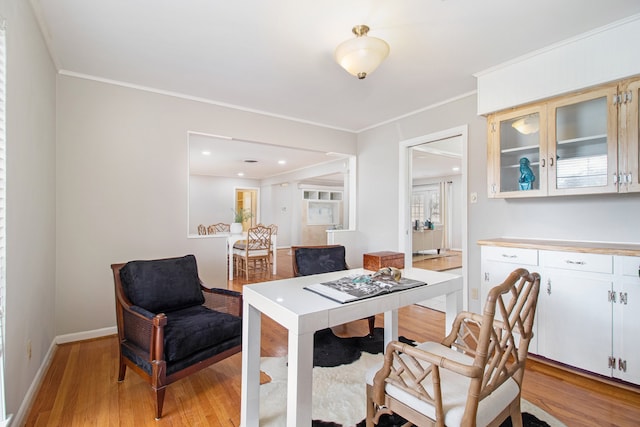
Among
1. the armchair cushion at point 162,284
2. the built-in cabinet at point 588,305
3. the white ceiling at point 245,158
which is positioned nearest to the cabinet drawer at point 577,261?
the built-in cabinet at point 588,305

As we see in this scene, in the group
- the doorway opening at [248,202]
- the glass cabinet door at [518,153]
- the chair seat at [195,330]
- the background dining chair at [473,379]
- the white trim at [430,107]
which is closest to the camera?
the background dining chair at [473,379]

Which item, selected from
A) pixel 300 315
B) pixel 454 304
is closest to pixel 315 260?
pixel 454 304

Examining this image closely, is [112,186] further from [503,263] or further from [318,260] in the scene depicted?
[503,263]

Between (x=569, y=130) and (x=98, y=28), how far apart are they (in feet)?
12.0

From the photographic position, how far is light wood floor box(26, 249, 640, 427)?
5.74ft

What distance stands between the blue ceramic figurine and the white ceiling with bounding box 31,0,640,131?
2.93ft

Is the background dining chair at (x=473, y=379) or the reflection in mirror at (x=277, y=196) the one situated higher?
the reflection in mirror at (x=277, y=196)

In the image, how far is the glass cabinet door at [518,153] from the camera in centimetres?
257

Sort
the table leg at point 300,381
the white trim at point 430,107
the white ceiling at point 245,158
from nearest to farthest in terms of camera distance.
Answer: the table leg at point 300,381 < the white trim at point 430,107 < the white ceiling at point 245,158

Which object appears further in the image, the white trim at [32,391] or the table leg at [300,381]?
the white trim at [32,391]

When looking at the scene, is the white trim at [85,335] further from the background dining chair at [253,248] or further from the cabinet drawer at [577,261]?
A: the cabinet drawer at [577,261]

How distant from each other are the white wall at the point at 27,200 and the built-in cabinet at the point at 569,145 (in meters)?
3.48

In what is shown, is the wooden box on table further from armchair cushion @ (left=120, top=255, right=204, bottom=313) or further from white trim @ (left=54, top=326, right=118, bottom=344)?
white trim @ (left=54, top=326, right=118, bottom=344)

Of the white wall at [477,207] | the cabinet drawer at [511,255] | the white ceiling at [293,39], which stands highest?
the white ceiling at [293,39]
